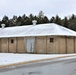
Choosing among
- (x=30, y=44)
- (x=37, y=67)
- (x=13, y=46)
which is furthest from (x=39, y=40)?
(x=37, y=67)

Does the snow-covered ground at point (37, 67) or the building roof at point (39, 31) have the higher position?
the building roof at point (39, 31)

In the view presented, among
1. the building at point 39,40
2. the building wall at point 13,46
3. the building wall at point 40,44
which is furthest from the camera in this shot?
the building wall at point 13,46

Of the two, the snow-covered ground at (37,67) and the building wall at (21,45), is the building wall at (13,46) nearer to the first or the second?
the building wall at (21,45)

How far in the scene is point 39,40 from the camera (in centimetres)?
3844

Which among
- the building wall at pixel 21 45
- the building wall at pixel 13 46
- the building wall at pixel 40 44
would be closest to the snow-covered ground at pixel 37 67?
the building wall at pixel 40 44

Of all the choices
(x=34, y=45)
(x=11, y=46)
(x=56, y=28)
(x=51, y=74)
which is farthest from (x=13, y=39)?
(x=51, y=74)

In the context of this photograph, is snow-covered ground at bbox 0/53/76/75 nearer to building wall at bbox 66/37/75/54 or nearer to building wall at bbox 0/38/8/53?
building wall at bbox 66/37/75/54

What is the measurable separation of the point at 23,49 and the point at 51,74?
29205 millimetres

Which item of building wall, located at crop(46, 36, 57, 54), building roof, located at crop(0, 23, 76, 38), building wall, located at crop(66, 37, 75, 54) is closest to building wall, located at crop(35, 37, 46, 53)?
building wall, located at crop(46, 36, 57, 54)

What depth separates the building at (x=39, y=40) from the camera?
37.4m

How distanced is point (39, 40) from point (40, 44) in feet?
2.18

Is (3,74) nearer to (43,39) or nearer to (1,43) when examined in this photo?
(43,39)

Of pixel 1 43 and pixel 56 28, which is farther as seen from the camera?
pixel 1 43

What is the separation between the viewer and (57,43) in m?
37.1
